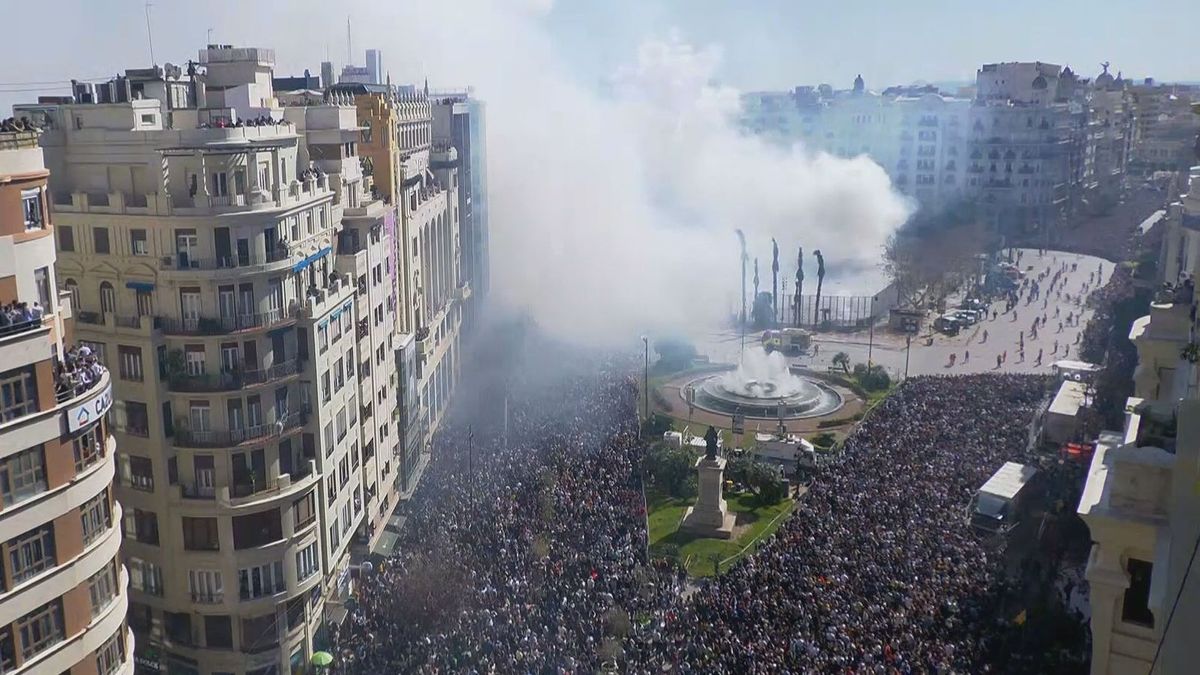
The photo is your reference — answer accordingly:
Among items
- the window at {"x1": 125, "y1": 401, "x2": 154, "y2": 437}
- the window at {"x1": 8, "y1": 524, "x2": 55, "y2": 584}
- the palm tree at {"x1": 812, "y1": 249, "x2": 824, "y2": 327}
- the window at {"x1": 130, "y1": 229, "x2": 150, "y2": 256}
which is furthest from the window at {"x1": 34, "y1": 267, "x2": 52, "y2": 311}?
the palm tree at {"x1": 812, "y1": 249, "x2": 824, "y2": 327}

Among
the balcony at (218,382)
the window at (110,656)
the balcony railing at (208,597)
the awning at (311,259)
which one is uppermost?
the awning at (311,259)

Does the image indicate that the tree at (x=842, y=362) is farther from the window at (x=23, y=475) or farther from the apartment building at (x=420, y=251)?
the window at (x=23, y=475)

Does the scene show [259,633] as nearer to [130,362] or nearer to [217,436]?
[217,436]

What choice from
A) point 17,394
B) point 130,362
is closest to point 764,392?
point 130,362

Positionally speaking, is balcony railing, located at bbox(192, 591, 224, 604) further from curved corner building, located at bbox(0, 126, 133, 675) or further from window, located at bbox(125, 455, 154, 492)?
curved corner building, located at bbox(0, 126, 133, 675)

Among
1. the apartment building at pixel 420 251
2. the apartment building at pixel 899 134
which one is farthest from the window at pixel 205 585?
the apartment building at pixel 899 134

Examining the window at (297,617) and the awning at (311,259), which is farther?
the awning at (311,259)

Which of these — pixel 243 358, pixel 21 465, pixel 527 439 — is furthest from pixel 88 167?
pixel 527 439
